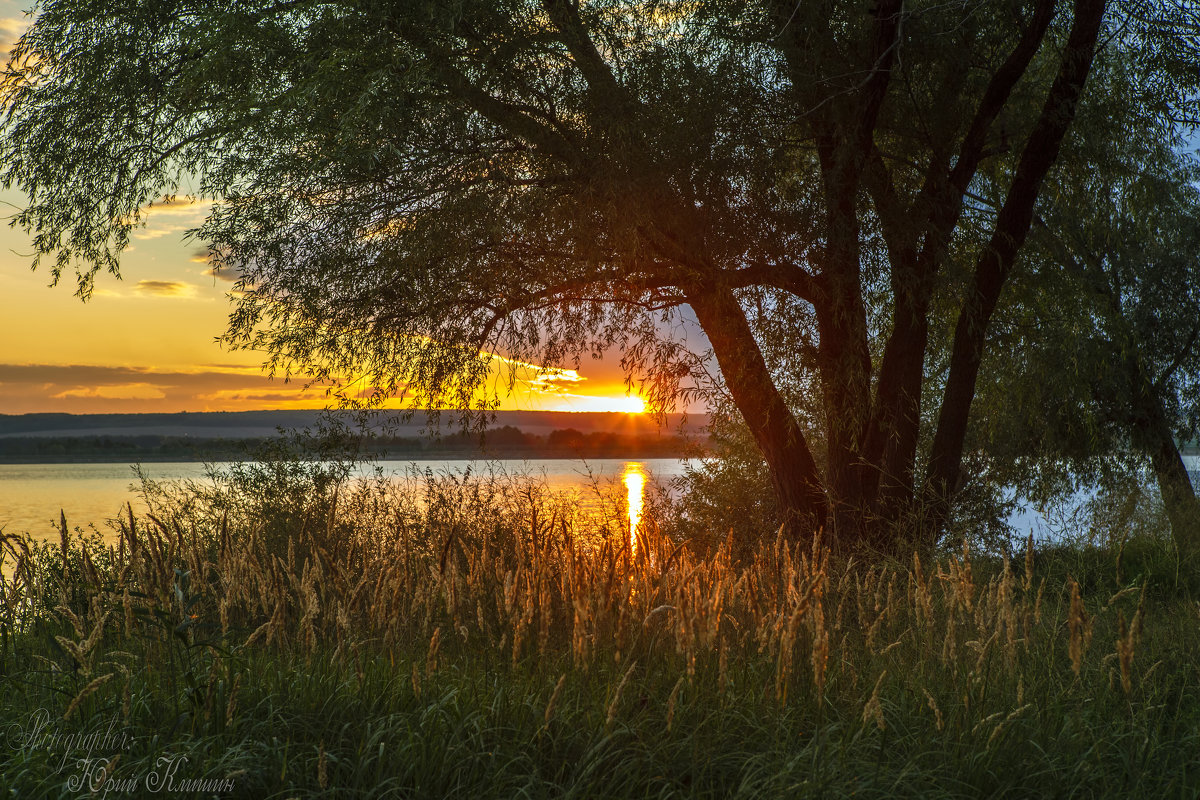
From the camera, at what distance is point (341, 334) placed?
31.4ft

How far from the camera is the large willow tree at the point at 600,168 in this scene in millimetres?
7637

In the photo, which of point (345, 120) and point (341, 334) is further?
point (341, 334)

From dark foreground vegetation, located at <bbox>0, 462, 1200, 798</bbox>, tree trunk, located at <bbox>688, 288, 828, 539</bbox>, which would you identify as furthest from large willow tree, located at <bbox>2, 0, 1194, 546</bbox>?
dark foreground vegetation, located at <bbox>0, 462, 1200, 798</bbox>

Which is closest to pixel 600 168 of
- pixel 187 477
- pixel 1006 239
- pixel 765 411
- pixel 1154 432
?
pixel 765 411

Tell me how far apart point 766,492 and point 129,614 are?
36.2 feet

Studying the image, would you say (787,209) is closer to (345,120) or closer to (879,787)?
(345,120)

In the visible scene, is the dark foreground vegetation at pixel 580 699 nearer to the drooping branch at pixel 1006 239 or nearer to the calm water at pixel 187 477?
the calm water at pixel 187 477

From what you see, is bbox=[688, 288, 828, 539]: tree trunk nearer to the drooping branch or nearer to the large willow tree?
the large willow tree

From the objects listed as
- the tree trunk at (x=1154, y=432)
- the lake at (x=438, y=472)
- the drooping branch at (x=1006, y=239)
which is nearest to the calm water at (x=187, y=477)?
the lake at (x=438, y=472)

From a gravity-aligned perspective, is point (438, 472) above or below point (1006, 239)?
below

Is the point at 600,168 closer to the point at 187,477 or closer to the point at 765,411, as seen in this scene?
the point at 765,411

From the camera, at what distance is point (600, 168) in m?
7.51

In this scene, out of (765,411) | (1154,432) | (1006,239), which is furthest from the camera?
(1154,432)

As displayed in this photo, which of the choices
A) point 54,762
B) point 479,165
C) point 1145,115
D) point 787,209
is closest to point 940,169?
point 787,209
